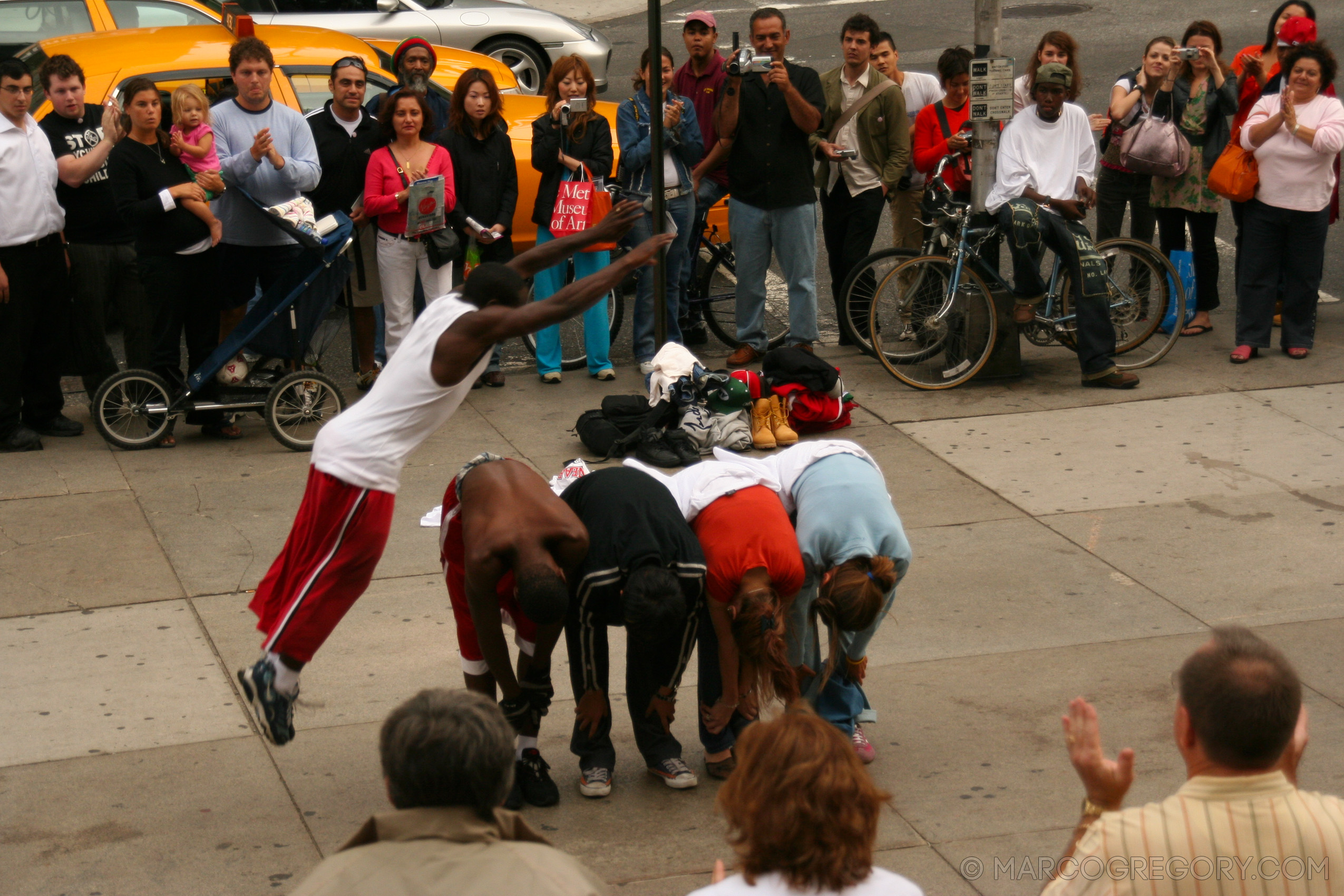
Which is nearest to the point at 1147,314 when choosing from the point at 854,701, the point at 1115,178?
the point at 1115,178

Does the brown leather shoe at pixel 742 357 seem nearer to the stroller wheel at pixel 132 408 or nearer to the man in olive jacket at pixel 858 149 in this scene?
the man in olive jacket at pixel 858 149

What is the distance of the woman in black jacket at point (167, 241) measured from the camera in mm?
8172

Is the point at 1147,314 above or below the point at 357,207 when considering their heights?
below

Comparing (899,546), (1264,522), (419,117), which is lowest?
(1264,522)

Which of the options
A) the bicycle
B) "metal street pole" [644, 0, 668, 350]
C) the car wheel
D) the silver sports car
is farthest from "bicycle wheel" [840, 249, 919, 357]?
the car wheel

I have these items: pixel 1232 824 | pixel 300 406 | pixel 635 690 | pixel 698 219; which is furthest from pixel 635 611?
pixel 698 219

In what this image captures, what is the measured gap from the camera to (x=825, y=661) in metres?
5.13

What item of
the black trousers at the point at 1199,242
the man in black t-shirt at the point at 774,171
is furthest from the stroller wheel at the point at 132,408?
the black trousers at the point at 1199,242

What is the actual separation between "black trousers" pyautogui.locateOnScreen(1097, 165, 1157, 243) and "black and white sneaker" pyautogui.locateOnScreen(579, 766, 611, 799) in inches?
254

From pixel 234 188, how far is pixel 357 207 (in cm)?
83

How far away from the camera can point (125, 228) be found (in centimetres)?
876

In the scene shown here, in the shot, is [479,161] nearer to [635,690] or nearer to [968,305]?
[968,305]

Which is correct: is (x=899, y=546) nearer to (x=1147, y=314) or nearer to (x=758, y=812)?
(x=758, y=812)

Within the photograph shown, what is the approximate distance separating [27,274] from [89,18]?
4229 mm
